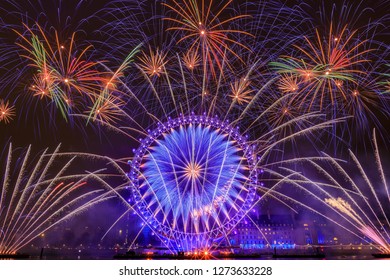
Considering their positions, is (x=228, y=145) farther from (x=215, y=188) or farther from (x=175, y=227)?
(x=175, y=227)
